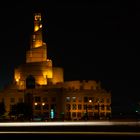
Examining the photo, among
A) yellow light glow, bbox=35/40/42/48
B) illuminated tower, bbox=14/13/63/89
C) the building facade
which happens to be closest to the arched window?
the building facade

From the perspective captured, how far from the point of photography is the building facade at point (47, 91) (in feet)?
448

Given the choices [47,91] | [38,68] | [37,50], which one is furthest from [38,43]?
[47,91]

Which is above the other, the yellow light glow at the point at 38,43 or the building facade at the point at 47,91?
the yellow light glow at the point at 38,43

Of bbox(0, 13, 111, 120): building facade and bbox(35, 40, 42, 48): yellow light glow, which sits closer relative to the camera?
bbox(0, 13, 111, 120): building facade

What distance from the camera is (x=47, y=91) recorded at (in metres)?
137

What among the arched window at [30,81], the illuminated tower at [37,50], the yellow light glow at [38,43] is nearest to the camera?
the arched window at [30,81]

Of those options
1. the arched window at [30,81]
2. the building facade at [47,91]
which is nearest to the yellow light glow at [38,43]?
the building facade at [47,91]

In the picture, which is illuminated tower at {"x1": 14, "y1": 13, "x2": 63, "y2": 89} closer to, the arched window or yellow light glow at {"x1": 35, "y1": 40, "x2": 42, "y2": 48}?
yellow light glow at {"x1": 35, "y1": 40, "x2": 42, "y2": 48}

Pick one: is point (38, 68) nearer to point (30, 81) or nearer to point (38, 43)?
point (30, 81)

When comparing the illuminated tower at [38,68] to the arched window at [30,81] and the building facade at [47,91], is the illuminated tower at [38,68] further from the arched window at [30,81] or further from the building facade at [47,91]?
the arched window at [30,81]

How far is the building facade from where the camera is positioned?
448ft

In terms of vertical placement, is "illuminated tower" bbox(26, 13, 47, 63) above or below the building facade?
above
